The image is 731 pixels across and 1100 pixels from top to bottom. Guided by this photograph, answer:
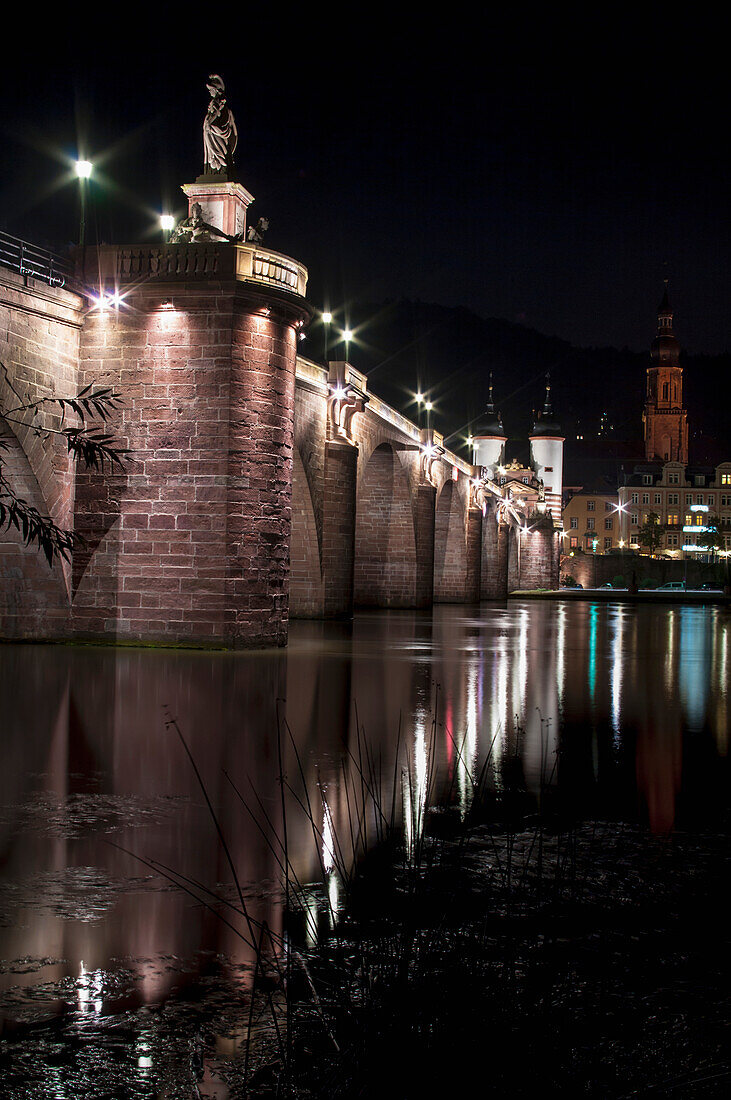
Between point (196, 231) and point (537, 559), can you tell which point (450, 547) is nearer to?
point (196, 231)

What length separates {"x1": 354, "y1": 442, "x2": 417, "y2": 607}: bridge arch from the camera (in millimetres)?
39438

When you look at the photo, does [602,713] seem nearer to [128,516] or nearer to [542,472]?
[128,516]

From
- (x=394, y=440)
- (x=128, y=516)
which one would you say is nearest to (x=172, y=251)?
(x=128, y=516)

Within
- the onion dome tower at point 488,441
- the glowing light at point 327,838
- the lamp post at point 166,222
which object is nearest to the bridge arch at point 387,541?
the lamp post at point 166,222

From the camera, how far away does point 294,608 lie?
92.4 feet

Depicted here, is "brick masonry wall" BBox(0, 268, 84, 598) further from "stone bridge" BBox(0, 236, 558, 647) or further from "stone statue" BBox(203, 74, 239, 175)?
"stone statue" BBox(203, 74, 239, 175)

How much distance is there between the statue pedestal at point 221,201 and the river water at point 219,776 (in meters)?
8.62

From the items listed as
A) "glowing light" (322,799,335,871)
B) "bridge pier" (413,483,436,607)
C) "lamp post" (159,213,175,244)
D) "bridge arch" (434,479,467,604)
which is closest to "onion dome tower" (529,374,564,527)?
"bridge arch" (434,479,467,604)

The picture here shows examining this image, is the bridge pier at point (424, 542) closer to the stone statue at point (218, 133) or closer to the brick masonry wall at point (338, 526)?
the brick masonry wall at point (338, 526)

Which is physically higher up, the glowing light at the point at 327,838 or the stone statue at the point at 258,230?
the stone statue at the point at 258,230

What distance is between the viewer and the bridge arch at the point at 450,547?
5234cm

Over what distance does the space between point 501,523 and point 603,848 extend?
65387mm

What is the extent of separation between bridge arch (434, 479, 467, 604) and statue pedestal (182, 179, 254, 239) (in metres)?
32.4

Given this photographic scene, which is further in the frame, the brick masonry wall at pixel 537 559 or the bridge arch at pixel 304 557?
the brick masonry wall at pixel 537 559
